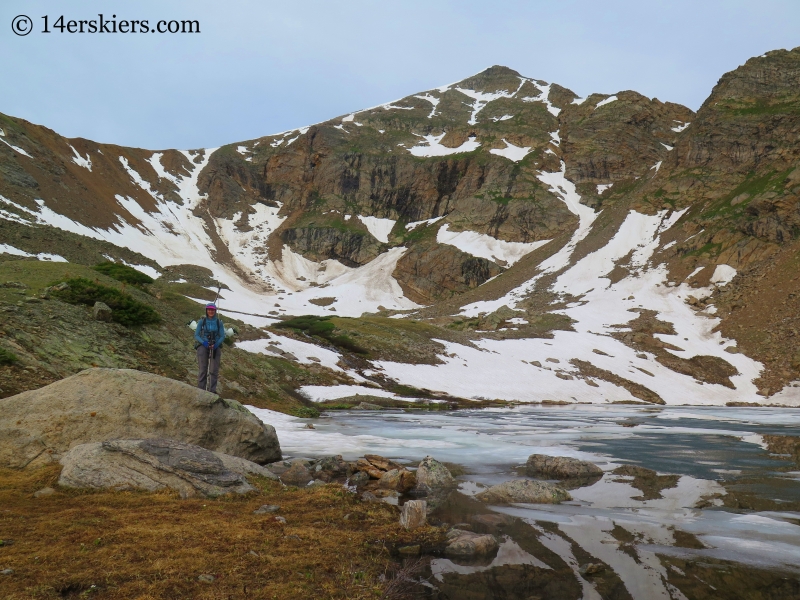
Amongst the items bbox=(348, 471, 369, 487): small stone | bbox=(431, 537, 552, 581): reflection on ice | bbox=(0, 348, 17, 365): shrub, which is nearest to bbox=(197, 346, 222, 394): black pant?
bbox=(0, 348, 17, 365): shrub

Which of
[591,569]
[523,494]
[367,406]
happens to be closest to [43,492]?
[591,569]

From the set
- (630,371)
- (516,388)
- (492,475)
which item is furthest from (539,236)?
(492,475)

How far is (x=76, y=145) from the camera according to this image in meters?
135

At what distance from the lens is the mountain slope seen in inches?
2312

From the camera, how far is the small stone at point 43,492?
844 cm

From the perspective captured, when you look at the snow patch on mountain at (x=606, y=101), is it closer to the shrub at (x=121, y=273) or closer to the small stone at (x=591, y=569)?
the shrub at (x=121, y=273)

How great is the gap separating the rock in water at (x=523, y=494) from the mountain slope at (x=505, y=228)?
32610mm

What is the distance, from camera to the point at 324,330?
5450cm

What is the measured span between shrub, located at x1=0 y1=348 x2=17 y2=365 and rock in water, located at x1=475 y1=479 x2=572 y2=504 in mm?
13308

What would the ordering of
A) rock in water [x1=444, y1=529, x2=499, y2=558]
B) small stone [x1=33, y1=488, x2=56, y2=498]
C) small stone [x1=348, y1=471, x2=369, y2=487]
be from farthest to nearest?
small stone [x1=348, y1=471, x2=369, y2=487] < small stone [x1=33, y1=488, x2=56, y2=498] < rock in water [x1=444, y1=529, x2=499, y2=558]

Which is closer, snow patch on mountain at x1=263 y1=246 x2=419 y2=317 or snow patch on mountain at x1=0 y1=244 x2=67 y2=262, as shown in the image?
snow patch on mountain at x1=0 y1=244 x2=67 y2=262

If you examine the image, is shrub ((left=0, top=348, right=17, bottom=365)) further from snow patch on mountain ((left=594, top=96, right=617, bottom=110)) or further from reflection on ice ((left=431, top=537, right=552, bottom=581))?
snow patch on mountain ((left=594, top=96, right=617, bottom=110))

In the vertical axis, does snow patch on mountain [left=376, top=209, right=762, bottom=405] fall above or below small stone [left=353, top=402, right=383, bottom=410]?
above

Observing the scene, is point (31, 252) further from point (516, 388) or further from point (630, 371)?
point (630, 371)
